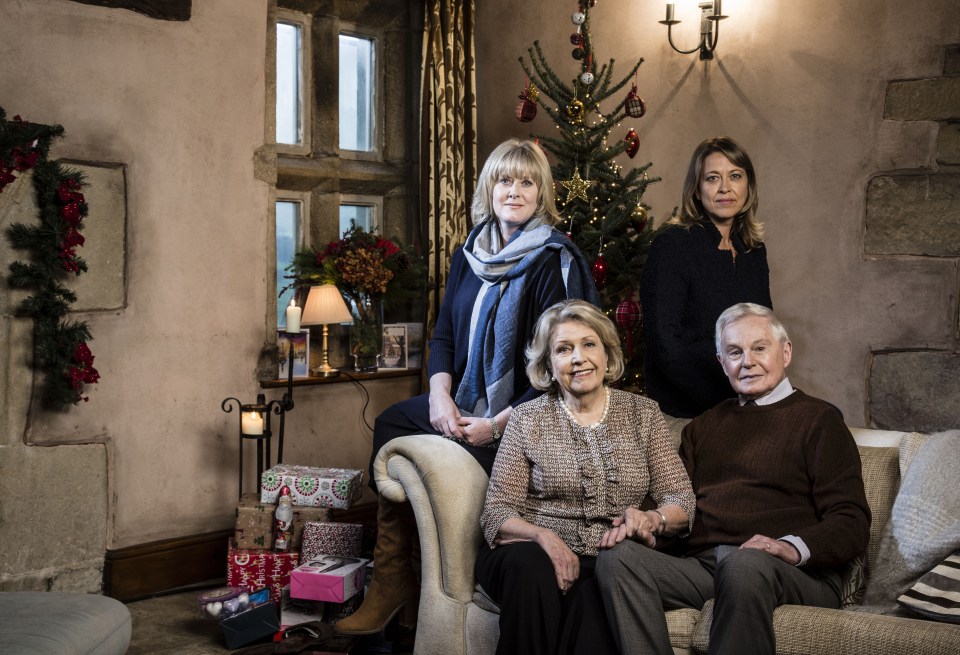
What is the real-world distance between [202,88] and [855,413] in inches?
107

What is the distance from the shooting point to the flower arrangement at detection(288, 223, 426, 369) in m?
4.00

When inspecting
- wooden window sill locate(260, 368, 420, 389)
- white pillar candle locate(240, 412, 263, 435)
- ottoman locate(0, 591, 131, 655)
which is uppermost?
wooden window sill locate(260, 368, 420, 389)

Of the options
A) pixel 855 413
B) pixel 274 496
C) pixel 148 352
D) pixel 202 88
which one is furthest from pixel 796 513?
pixel 202 88

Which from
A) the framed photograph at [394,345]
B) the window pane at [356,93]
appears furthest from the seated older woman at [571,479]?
the window pane at [356,93]

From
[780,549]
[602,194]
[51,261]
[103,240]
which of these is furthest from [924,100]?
[51,261]

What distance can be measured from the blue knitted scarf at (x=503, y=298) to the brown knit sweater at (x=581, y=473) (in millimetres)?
363

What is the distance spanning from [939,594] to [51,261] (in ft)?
9.00

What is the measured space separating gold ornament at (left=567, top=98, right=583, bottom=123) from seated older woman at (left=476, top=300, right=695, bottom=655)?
1.38 meters

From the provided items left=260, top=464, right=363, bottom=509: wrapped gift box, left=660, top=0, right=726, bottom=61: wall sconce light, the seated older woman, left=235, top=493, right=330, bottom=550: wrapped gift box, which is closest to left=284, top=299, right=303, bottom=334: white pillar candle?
left=260, top=464, right=363, bottom=509: wrapped gift box

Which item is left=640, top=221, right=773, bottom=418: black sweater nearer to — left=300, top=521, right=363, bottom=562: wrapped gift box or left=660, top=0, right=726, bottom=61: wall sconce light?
left=300, top=521, right=363, bottom=562: wrapped gift box

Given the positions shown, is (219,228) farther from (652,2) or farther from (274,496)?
(652,2)

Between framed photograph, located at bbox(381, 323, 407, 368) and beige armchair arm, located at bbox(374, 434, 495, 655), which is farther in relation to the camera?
framed photograph, located at bbox(381, 323, 407, 368)

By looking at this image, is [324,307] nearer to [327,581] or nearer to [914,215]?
[327,581]

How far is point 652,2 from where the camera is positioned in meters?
4.20
